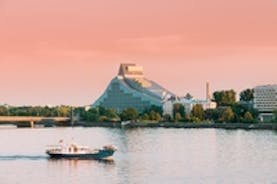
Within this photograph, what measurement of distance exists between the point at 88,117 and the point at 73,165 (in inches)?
2069

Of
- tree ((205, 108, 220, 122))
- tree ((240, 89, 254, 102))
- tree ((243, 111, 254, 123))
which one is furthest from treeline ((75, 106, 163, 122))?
tree ((243, 111, 254, 123))

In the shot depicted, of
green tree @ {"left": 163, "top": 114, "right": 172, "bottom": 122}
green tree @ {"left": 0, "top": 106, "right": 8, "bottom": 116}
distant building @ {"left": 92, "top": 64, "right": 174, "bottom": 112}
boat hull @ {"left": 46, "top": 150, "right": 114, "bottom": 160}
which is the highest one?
distant building @ {"left": 92, "top": 64, "right": 174, "bottom": 112}

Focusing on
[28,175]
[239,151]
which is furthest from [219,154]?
[28,175]

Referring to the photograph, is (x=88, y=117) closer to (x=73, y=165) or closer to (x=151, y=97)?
(x=151, y=97)

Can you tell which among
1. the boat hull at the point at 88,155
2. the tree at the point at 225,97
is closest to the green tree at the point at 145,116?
the tree at the point at 225,97

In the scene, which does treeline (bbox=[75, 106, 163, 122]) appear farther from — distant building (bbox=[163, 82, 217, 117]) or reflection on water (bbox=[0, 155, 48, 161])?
reflection on water (bbox=[0, 155, 48, 161])

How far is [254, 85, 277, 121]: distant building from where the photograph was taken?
69.5 meters

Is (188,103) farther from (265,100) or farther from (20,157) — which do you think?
(20,157)

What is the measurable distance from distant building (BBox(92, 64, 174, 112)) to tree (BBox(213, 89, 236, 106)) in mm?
9289

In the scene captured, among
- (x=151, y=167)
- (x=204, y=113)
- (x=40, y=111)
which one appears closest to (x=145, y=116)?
(x=204, y=113)

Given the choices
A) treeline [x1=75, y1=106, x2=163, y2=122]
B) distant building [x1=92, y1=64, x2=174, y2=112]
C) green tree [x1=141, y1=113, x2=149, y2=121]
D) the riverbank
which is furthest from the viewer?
distant building [x1=92, y1=64, x2=174, y2=112]

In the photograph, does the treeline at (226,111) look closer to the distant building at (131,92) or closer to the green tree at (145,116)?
the green tree at (145,116)

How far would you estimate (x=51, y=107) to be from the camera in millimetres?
86875

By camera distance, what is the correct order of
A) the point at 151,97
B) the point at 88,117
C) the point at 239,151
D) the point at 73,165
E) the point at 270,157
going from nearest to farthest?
the point at 73,165
the point at 270,157
the point at 239,151
the point at 88,117
the point at 151,97
